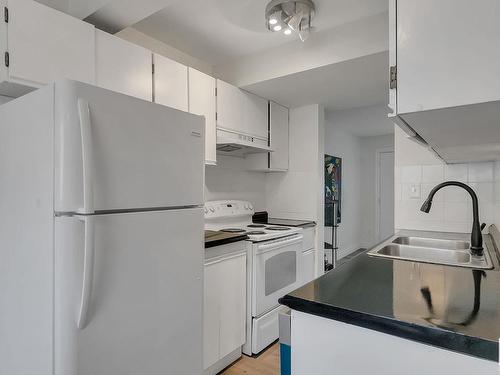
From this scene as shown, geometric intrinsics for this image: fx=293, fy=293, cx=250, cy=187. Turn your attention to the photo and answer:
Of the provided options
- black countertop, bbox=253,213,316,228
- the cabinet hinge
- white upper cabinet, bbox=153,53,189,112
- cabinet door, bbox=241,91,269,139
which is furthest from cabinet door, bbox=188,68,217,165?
the cabinet hinge

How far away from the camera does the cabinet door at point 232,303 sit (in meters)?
1.96

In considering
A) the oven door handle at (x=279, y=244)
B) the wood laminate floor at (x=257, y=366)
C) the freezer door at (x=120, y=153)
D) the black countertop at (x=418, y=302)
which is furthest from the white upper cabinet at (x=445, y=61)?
the wood laminate floor at (x=257, y=366)

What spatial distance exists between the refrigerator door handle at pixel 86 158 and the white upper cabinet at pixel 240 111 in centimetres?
143

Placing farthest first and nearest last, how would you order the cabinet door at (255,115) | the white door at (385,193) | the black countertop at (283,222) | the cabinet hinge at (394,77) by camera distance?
the white door at (385,193) < the black countertop at (283,222) < the cabinet door at (255,115) < the cabinet hinge at (394,77)

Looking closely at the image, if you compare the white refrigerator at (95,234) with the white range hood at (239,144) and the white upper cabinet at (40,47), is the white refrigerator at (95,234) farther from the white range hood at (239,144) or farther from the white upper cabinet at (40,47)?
the white range hood at (239,144)

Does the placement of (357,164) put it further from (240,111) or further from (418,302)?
(418,302)

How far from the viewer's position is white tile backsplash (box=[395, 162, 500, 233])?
182 cm

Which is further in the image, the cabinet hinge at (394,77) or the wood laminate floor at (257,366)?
the wood laminate floor at (257,366)

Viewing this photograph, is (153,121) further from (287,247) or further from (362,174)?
(362,174)

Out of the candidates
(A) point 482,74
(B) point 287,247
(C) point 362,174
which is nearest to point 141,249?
(A) point 482,74

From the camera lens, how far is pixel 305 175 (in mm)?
3195

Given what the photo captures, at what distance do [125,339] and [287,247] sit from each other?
1.56m

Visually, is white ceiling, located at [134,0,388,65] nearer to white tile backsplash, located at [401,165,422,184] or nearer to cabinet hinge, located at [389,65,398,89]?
white tile backsplash, located at [401,165,422,184]

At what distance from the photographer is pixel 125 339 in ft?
3.94
